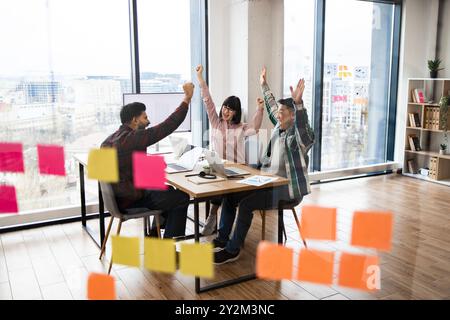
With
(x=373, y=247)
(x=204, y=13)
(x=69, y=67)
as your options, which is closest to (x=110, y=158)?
(x=373, y=247)

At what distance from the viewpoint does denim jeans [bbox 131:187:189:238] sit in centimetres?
116

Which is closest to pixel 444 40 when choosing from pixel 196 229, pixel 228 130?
pixel 228 130

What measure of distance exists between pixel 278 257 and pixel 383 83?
205 centimetres

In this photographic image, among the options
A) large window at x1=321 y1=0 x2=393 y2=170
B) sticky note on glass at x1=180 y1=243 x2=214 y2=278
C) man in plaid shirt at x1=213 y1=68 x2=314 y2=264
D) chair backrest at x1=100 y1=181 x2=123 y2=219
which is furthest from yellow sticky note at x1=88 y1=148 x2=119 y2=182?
large window at x1=321 y1=0 x2=393 y2=170

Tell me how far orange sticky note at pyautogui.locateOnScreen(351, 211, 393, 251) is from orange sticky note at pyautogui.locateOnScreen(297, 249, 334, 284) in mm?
80

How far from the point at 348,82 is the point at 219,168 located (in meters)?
0.84

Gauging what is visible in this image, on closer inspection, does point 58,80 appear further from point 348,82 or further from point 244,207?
point 348,82

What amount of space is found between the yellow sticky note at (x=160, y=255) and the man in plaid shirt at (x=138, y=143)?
0.14 meters

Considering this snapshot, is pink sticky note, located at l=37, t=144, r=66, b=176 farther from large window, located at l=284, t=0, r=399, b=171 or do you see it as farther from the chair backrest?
large window, located at l=284, t=0, r=399, b=171

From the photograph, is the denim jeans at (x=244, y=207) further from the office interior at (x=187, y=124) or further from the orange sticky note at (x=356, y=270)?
the orange sticky note at (x=356, y=270)

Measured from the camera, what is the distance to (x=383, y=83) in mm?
2689

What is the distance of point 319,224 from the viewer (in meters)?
1.02

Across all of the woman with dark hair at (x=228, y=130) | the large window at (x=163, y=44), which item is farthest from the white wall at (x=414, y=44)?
the large window at (x=163, y=44)

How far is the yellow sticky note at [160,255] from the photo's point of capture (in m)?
1.01
